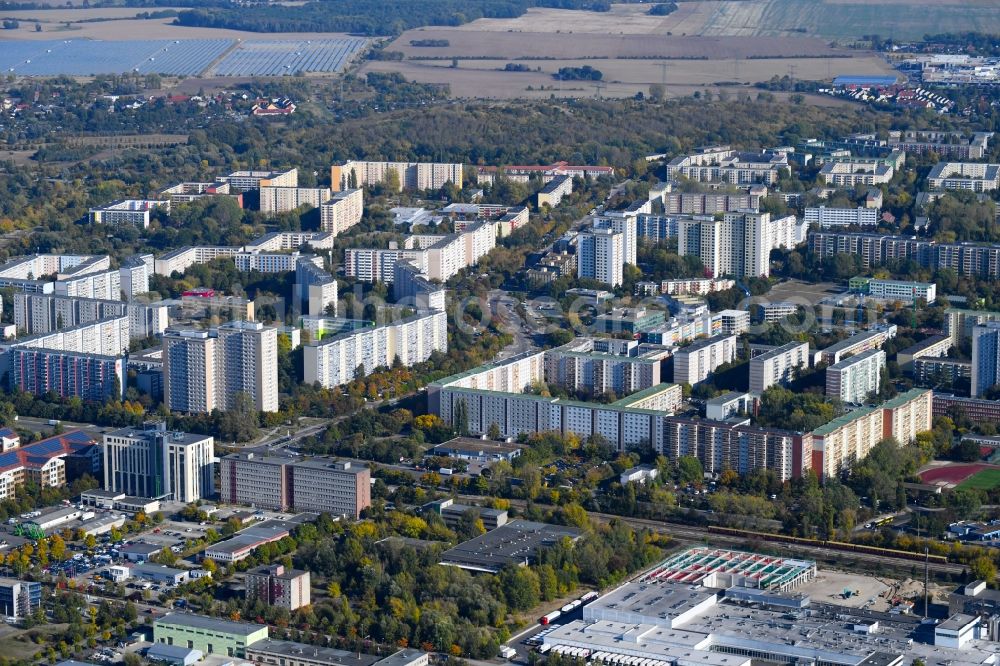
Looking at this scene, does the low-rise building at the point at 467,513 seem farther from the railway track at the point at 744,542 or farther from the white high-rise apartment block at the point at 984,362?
the white high-rise apartment block at the point at 984,362

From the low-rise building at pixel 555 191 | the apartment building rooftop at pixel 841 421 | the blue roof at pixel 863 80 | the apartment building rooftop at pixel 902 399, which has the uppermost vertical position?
the blue roof at pixel 863 80

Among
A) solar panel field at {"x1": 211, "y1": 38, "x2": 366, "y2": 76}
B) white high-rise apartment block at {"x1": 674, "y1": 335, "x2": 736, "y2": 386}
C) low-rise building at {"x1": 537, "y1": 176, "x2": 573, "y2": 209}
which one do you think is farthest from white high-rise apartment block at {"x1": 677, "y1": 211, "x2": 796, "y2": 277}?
solar panel field at {"x1": 211, "y1": 38, "x2": 366, "y2": 76}

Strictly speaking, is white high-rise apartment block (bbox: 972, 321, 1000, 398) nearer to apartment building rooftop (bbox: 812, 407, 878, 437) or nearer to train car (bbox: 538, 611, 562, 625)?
apartment building rooftop (bbox: 812, 407, 878, 437)

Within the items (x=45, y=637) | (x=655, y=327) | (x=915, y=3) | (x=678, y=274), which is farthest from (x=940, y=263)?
(x=915, y=3)

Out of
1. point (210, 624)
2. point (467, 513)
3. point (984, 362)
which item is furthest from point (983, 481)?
point (210, 624)

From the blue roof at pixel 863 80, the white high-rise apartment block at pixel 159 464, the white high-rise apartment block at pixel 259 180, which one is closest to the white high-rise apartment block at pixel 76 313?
the white high-rise apartment block at pixel 159 464
